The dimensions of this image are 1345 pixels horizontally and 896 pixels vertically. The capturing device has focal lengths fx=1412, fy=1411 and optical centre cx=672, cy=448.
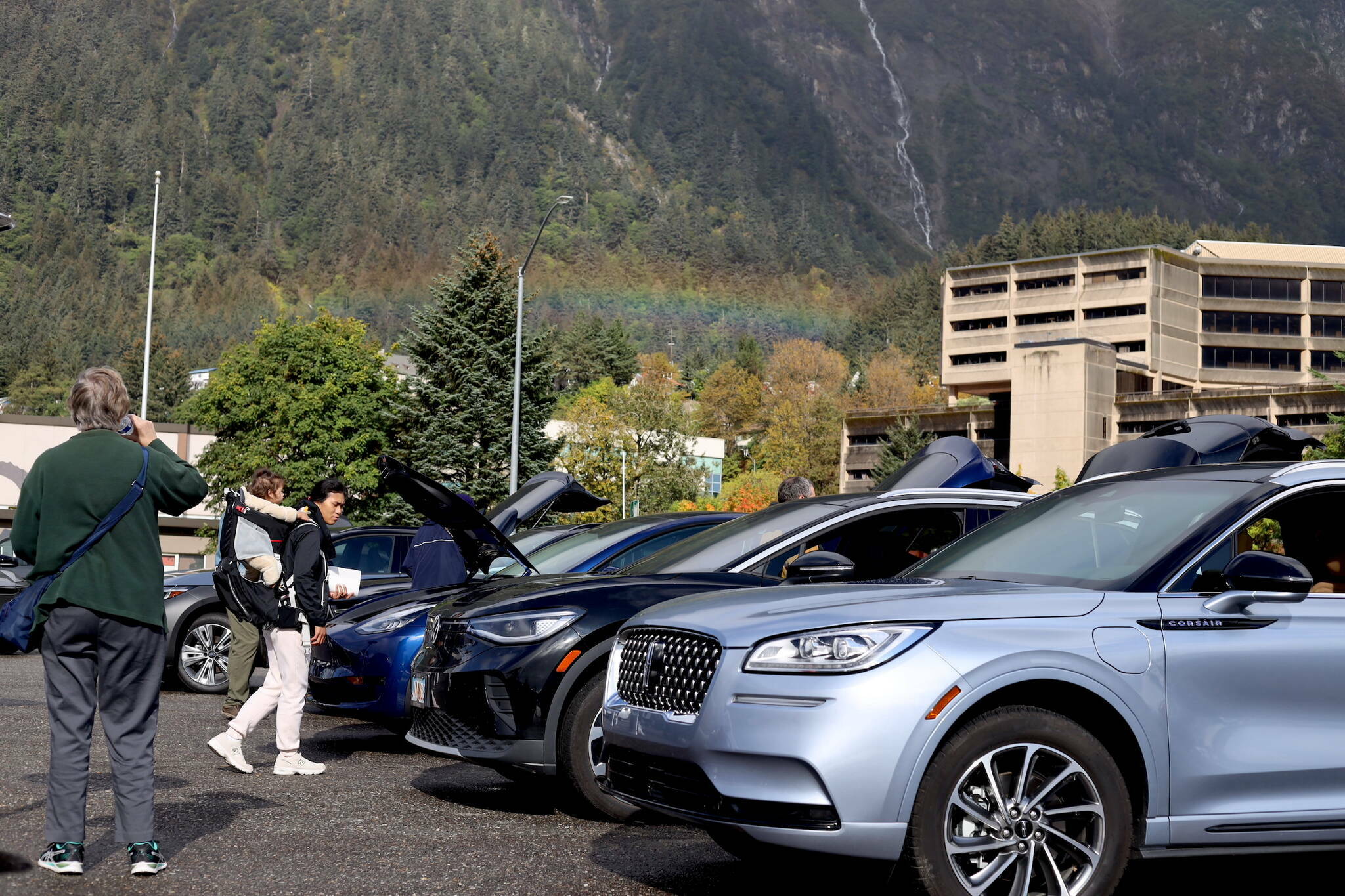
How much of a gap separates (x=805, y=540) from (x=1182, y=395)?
294ft

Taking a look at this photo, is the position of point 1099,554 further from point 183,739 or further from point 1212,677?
point 183,739

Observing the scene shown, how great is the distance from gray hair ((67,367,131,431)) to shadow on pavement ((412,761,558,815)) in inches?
107

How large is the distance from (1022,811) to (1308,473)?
1796 mm

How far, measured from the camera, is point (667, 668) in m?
4.89

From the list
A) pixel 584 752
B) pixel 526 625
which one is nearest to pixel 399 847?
pixel 584 752

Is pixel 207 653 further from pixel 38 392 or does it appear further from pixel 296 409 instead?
pixel 38 392

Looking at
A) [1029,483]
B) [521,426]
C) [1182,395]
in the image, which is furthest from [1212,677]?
[1182,395]

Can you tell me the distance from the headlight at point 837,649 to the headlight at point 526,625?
7.40ft

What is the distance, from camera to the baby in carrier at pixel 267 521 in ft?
27.8

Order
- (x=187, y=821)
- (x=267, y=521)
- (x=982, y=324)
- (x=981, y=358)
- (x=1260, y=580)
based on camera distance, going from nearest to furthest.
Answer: (x=1260, y=580), (x=187, y=821), (x=267, y=521), (x=981, y=358), (x=982, y=324)

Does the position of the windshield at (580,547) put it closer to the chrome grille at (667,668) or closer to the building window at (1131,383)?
the chrome grille at (667,668)

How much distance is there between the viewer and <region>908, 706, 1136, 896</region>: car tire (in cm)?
432

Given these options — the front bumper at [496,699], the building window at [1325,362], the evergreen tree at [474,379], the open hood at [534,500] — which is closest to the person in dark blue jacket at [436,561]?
the open hood at [534,500]

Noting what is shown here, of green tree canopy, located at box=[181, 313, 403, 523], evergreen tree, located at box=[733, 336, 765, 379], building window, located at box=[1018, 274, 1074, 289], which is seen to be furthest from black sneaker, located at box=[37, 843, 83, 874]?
evergreen tree, located at box=[733, 336, 765, 379]
